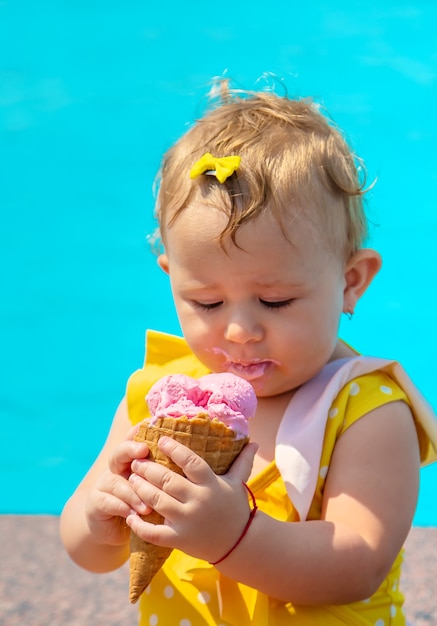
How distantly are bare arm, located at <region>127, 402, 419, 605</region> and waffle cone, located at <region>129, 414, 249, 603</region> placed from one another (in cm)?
3

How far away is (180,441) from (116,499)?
0.74ft

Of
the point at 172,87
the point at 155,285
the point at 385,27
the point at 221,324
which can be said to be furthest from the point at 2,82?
the point at 221,324

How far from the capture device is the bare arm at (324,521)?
2.00m

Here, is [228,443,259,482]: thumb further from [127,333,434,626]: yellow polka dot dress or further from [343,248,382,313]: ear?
[343,248,382,313]: ear

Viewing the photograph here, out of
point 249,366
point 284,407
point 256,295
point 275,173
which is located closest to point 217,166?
point 275,173

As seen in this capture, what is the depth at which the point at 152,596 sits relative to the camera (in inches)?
95.3

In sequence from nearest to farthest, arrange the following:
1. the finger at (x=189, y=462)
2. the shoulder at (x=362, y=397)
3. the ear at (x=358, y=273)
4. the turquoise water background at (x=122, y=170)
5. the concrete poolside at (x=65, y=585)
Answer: the finger at (x=189, y=462)
the shoulder at (x=362, y=397)
the ear at (x=358, y=273)
the concrete poolside at (x=65, y=585)
the turquoise water background at (x=122, y=170)

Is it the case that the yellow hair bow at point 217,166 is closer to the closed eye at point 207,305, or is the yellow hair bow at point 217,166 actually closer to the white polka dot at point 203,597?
the closed eye at point 207,305

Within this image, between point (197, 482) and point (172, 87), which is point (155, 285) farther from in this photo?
point (197, 482)

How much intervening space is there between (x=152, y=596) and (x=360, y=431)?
24.8 inches

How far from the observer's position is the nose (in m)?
2.25

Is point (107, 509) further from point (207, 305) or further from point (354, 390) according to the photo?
point (354, 390)

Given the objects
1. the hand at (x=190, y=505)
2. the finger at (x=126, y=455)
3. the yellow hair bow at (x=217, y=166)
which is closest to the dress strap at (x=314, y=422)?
the hand at (x=190, y=505)

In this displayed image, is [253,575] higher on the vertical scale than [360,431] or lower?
lower
